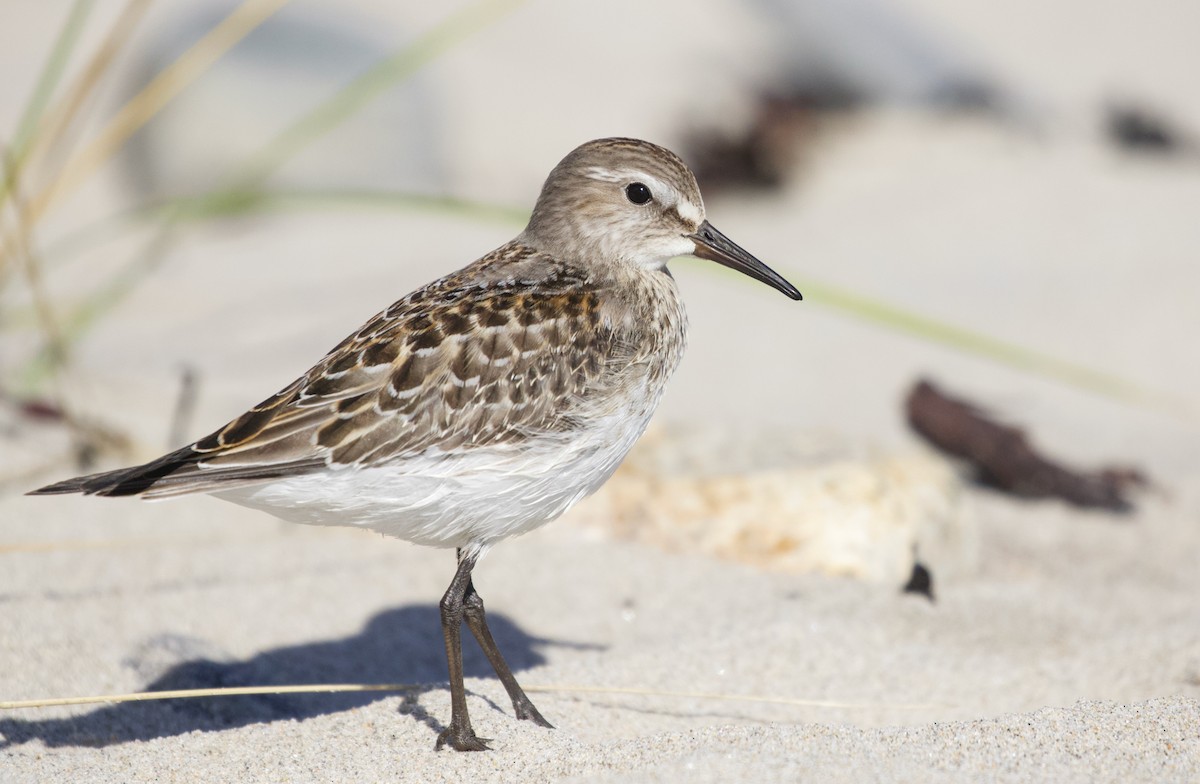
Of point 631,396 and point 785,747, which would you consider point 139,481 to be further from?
point 785,747

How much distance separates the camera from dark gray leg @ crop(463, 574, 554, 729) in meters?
3.82

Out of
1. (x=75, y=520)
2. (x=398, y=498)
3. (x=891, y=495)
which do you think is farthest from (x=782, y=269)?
(x=398, y=498)

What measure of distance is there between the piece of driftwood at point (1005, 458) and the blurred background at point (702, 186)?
0.30 m

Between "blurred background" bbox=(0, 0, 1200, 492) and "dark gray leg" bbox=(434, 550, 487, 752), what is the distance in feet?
7.86

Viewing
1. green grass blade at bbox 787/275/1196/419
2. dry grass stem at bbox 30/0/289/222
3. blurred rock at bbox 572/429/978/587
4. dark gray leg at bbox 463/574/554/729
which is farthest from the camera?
dry grass stem at bbox 30/0/289/222

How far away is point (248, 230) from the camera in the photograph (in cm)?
1007

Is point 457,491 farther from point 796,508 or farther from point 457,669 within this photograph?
point 796,508

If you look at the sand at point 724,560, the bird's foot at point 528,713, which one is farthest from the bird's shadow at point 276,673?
the bird's foot at point 528,713

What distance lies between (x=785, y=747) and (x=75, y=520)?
3.39 m

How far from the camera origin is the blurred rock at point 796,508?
5.18m

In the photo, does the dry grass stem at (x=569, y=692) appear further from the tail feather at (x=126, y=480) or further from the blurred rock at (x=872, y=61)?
the blurred rock at (x=872, y=61)

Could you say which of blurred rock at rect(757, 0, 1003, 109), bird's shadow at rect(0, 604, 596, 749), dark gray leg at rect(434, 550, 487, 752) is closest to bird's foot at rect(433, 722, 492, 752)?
dark gray leg at rect(434, 550, 487, 752)

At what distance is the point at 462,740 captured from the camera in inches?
137

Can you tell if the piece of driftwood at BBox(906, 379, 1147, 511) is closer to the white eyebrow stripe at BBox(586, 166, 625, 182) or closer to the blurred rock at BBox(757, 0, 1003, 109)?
the white eyebrow stripe at BBox(586, 166, 625, 182)
